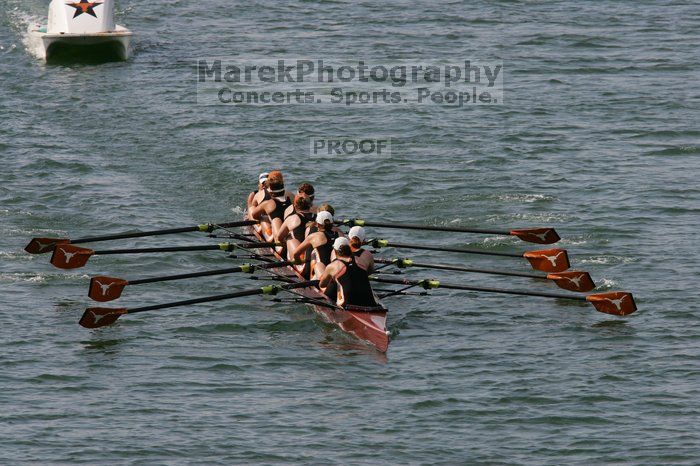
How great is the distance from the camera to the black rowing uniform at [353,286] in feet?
80.7

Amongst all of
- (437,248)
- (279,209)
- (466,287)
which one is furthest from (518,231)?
(279,209)

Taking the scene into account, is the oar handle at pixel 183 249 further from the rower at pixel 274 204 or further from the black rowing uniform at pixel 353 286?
the black rowing uniform at pixel 353 286

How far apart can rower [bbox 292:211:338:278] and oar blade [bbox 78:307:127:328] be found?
4.03m

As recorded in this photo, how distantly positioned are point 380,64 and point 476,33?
5.78 metres

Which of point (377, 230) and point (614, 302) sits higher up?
point (614, 302)

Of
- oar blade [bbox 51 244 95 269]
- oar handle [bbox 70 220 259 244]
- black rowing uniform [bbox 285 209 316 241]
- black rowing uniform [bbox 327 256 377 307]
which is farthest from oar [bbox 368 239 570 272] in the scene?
oar blade [bbox 51 244 95 269]

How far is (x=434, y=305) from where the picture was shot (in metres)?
26.8

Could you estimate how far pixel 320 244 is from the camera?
2603 centimetres

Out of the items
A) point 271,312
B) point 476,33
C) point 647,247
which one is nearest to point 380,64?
point 476,33

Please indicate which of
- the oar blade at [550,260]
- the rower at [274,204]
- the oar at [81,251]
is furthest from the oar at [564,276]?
the rower at [274,204]

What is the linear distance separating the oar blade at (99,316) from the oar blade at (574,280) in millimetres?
9055

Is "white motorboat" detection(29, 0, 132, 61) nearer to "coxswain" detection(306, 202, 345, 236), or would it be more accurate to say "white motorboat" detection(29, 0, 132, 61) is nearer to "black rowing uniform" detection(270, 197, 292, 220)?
"black rowing uniform" detection(270, 197, 292, 220)

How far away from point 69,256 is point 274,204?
4.83 metres

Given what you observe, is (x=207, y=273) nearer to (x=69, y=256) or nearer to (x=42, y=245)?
(x=69, y=256)
